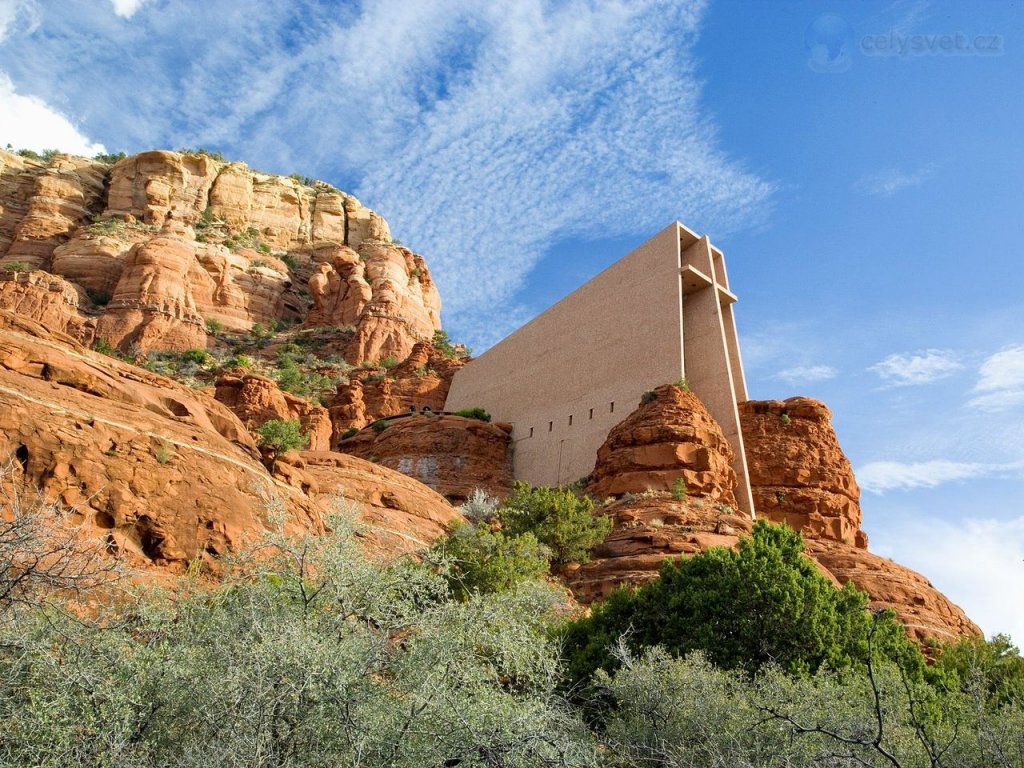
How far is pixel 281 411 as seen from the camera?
3045cm

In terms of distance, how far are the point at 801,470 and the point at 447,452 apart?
1339 cm

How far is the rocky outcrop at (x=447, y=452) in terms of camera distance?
28844 mm

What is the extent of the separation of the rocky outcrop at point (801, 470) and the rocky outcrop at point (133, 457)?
17204 millimetres

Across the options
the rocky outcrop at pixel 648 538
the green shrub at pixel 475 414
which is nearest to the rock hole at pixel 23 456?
the rocky outcrop at pixel 648 538

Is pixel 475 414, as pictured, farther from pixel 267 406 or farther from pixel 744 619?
pixel 744 619

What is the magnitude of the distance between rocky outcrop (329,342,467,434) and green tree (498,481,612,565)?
1472cm

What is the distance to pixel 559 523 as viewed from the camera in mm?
19469

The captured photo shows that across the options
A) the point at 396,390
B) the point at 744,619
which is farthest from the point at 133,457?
the point at 396,390

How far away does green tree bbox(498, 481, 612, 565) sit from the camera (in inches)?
754

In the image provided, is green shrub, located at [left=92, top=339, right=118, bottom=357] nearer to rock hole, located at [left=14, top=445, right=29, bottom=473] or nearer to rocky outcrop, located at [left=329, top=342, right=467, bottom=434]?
rocky outcrop, located at [left=329, top=342, right=467, bottom=434]

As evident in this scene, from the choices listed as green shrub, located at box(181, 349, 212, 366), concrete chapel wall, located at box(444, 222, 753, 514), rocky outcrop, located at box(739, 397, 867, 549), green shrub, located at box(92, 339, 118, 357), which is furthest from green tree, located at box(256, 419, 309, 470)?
green shrub, located at box(92, 339, 118, 357)

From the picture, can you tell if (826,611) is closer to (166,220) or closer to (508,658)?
(508,658)

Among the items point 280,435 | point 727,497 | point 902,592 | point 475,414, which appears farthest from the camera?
point 475,414

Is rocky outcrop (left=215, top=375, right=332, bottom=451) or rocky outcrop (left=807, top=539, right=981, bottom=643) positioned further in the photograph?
rocky outcrop (left=215, top=375, right=332, bottom=451)
